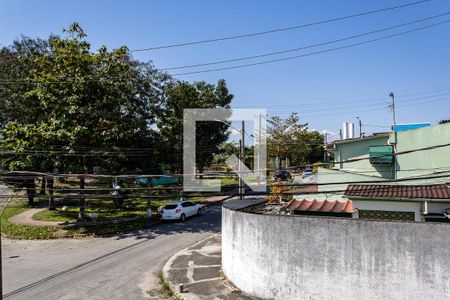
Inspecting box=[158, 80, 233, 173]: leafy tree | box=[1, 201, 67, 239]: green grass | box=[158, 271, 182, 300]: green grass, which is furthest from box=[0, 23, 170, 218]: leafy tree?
box=[158, 271, 182, 300]: green grass

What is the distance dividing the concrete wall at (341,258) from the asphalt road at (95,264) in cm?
364

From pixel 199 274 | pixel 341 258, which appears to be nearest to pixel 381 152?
pixel 341 258

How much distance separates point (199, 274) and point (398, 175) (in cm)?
831

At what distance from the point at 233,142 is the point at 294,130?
10158mm

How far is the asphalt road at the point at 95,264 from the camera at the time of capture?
12188 millimetres

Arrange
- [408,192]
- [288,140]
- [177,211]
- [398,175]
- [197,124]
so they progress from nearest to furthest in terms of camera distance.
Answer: [408,192], [398,175], [177,211], [197,124], [288,140]

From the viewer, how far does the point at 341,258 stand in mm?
8945

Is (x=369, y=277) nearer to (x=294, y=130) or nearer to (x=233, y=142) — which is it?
(x=233, y=142)

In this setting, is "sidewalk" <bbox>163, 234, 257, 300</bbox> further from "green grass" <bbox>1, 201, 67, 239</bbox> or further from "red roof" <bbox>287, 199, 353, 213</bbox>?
"green grass" <bbox>1, 201, 67, 239</bbox>

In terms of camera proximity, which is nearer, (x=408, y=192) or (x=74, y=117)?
(x=408, y=192)

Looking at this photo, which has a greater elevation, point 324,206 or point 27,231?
point 324,206

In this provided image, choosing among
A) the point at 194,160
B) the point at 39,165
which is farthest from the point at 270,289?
the point at 194,160

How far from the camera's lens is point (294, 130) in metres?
48.1

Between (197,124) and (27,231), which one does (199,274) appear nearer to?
(27,231)
